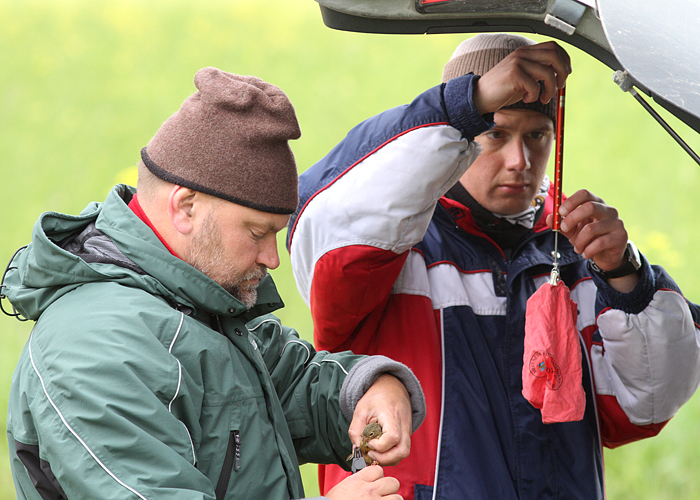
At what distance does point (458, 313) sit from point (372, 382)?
50cm

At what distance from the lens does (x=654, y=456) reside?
163 inches

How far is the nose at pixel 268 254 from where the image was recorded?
1.53m

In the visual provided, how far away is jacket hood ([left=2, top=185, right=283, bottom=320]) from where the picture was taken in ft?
4.26

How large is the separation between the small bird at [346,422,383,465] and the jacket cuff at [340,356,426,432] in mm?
118

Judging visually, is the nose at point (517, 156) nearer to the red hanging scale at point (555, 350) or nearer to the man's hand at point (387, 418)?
the red hanging scale at point (555, 350)

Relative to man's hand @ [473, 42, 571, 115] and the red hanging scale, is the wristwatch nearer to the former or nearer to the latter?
the red hanging scale

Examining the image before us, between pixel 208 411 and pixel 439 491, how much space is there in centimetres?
81

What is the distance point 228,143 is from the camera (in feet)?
4.75

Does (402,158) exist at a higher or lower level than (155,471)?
higher

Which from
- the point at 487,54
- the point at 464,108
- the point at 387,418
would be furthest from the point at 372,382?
the point at 487,54

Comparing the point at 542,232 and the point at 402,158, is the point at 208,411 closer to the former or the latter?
the point at 402,158

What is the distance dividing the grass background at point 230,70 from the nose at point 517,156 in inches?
117

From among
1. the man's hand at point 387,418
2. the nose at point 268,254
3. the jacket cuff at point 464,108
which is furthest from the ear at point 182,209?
the jacket cuff at point 464,108

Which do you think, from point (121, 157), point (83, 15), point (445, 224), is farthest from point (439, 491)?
point (83, 15)
